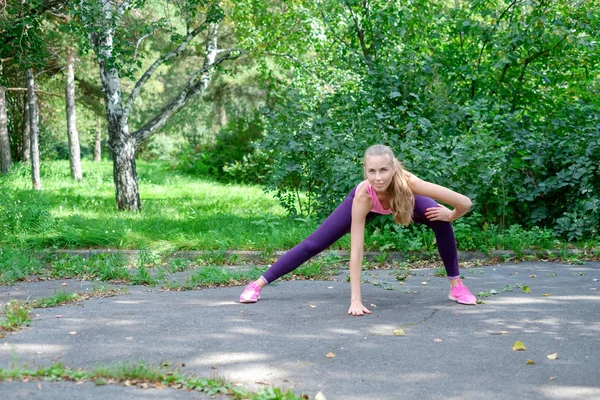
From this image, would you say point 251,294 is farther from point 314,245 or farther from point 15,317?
point 15,317

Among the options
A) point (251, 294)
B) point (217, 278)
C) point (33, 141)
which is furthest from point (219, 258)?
point (33, 141)

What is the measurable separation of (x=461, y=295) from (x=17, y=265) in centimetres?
487

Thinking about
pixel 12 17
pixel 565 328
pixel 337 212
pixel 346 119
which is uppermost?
pixel 12 17

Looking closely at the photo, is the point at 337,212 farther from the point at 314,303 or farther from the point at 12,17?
the point at 12,17

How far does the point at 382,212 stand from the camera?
5746 mm

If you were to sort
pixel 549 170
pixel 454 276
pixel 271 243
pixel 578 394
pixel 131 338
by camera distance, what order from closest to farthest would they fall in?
pixel 578 394, pixel 131 338, pixel 454 276, pixel 271 243, pixel 549 170

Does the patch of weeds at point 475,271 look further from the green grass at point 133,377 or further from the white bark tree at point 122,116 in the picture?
the white bark tree at point 122,116

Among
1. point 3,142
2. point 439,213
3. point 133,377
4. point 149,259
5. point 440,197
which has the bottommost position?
point 133,377

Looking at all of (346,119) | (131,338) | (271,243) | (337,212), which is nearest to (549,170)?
(346,119)

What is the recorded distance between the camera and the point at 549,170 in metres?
9.77

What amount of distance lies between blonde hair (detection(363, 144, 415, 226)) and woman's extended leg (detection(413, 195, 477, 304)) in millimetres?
219

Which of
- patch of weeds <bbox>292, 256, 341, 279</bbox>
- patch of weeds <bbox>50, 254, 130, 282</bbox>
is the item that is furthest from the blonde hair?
patch of weeds <bbox>50, 254, 130, 282</bbox>

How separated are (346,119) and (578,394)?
6865 millimetres

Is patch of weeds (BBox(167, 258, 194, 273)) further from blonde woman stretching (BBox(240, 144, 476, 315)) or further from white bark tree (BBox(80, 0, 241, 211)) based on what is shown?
white bark tree (BBox(80, 0, 241, 211))
